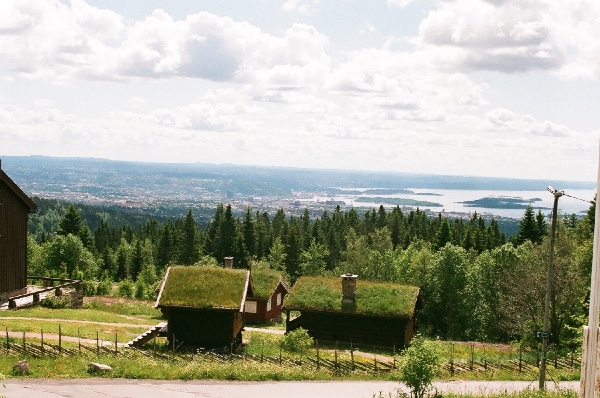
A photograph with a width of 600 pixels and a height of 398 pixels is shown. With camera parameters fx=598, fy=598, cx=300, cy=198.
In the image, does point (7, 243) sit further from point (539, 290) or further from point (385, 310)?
point (539, 290)

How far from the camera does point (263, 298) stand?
51.7 m

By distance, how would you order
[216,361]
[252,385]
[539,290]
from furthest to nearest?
[539,290] < [216,361] < [252,385]

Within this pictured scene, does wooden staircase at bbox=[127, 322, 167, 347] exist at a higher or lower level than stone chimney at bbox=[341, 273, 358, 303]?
lower

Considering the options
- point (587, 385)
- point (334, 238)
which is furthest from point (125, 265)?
point (587, 385)

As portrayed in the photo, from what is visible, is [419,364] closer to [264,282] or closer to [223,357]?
[223,357]

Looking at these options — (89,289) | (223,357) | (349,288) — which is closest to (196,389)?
(223,357)

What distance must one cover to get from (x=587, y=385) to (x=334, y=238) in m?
116

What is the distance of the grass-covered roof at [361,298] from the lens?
41.0m

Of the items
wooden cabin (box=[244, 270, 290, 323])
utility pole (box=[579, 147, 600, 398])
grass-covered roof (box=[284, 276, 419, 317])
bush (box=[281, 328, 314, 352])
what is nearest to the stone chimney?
grass-covered roof (box=[284, 276, 419, 317])

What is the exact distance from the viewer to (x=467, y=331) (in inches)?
2313

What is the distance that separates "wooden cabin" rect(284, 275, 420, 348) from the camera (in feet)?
135

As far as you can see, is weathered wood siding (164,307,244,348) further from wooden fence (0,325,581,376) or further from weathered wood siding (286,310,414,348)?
weathered wood siding (286,310,414,348)

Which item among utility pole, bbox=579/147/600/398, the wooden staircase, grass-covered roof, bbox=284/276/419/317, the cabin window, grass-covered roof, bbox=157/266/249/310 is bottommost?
the cabin window

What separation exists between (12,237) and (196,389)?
2222cm
